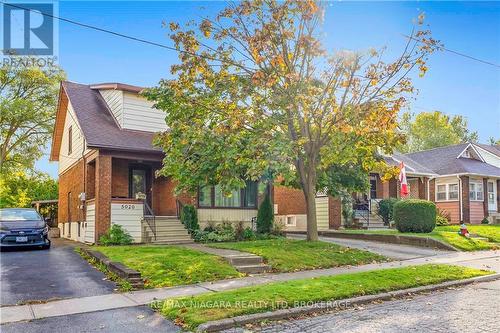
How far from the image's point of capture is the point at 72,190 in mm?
22344

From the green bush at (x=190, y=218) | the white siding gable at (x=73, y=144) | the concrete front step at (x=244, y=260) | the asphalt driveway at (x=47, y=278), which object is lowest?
the asphalt driveway at (x=47, y=278)

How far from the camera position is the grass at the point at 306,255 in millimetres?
11891

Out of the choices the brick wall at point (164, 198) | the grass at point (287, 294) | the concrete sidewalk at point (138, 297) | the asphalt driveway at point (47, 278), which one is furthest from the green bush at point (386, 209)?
the asphalt driveway at point (47, 278)

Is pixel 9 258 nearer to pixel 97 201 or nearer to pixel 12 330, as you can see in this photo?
pixel 97 201

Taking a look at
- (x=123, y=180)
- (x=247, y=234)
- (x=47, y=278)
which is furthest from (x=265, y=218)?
(x=47, y=278)

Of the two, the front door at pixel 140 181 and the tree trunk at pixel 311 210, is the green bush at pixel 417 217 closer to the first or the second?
the tree trunk at pixel 311 210

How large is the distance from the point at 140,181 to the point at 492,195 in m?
24.2

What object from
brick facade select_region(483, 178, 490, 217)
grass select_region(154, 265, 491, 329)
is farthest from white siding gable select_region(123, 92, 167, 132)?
brick facade select_region(483, 178, 490, 217)

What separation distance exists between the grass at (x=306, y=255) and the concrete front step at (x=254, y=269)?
240mm

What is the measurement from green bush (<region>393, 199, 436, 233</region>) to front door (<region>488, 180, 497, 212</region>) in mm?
14363

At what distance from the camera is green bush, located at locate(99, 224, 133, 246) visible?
16469 millimetres

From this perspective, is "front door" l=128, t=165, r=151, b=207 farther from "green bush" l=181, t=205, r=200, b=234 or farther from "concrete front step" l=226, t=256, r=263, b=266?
"concrete front step" l=226, t=256, r=263, b=266

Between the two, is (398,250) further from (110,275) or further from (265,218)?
(110,275)

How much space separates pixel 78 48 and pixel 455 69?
14.0 m
